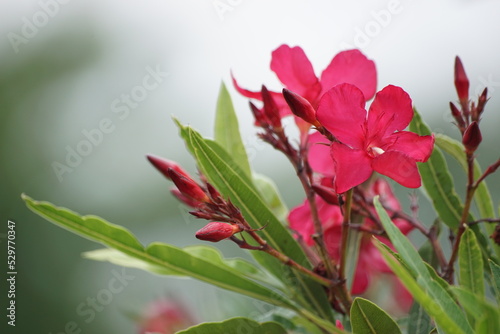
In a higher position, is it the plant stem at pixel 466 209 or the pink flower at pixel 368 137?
the pink flower at pixel 368 137

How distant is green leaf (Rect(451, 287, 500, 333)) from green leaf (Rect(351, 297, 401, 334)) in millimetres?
131

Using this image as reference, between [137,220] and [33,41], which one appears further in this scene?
[33,41]

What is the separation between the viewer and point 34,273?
339cm

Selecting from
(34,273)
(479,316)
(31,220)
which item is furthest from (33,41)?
(479,316)

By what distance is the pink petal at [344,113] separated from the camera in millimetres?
633

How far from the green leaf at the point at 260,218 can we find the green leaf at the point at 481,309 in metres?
0.30

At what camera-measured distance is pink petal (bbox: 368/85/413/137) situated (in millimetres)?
639

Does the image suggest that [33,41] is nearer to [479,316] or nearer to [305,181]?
[305,181]

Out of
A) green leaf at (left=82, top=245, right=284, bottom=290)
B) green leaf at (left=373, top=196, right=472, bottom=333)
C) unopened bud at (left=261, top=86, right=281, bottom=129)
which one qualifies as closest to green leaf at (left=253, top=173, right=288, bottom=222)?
green leaf at (left=82, top=245, right=284, bottom=290)

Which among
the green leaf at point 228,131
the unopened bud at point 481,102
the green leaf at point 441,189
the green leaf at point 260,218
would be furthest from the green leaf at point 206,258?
the unopened bud at point 481,102

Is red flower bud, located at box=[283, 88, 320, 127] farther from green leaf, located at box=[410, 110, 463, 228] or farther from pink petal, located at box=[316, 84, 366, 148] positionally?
green leaf, located at box=[410, 110, 463, 228]

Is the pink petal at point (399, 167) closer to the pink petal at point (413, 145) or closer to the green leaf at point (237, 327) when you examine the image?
the pink petal at point (413, 145)

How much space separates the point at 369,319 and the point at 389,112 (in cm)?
23

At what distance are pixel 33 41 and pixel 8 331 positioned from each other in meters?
1.99
